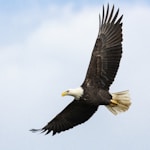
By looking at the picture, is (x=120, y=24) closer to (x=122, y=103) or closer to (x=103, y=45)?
(x=103, y=45)

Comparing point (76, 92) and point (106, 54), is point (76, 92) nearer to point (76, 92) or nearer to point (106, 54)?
point (76, 92)

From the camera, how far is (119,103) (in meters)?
13.3

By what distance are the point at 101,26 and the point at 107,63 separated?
3.21ft

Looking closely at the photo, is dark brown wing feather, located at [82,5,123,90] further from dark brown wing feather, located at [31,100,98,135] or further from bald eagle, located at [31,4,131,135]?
dark brown wing feather, located at [31,100,98,135]

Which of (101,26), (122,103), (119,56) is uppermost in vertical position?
(101,26)

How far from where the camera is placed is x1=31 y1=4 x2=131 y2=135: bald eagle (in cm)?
1294

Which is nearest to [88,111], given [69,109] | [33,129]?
[69,109]

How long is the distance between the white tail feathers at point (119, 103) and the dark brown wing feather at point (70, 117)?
0.41m

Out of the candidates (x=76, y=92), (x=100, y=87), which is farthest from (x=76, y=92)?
(x=100, y=87)

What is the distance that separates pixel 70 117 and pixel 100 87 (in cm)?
117

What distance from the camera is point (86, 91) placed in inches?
509

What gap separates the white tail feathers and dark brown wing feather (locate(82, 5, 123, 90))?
299mm

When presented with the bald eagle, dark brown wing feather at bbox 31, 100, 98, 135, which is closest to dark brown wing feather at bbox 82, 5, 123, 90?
the bald eagle

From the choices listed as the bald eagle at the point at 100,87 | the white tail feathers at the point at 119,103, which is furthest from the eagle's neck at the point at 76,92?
the white tail feathers at the point at 119,103
